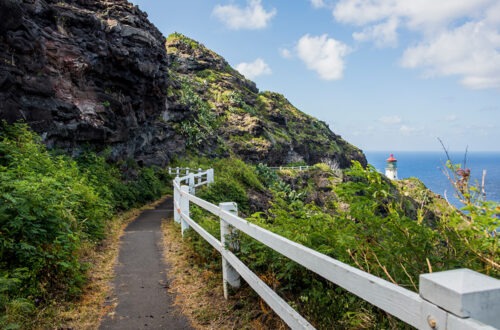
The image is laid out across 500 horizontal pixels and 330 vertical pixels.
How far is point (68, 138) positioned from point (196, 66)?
5338cm

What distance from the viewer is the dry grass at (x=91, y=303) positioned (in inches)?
181

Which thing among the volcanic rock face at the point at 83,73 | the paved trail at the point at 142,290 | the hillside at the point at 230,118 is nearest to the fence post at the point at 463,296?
the paved trail at the point at 142,290

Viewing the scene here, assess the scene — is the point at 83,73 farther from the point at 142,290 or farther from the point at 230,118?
the point at 230,118

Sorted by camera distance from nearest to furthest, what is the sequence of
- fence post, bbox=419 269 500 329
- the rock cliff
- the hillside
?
fence post, bbox=419 269 500 329
the rock cliff
the hillside

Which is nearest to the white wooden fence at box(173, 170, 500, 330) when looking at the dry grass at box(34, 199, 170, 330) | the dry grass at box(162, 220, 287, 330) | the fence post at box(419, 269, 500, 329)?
the fence post at box(419, 269, 500, 329)

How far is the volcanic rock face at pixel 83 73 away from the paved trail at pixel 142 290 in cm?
715

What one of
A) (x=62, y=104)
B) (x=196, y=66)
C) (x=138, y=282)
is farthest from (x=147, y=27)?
(x=196, y=66)

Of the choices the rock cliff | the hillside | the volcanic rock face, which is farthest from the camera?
the hillside

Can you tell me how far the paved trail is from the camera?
4.86 metres

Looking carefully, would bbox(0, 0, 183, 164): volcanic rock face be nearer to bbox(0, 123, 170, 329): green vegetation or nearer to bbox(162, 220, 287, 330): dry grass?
bbox(0, 123, 170, 329): green vegetation

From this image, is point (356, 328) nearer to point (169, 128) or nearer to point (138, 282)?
point (138, 282)

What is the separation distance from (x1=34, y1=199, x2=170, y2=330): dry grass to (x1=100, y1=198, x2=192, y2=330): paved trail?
151 millimetres

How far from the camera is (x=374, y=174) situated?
3.37 metres

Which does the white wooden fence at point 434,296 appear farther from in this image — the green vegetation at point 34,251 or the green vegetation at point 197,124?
the green vegetation at point 197,124
